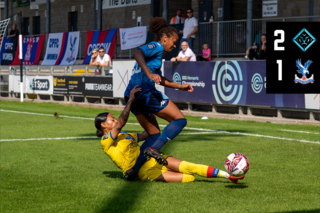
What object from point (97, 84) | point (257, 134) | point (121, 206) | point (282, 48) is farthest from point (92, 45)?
point (121, 206)

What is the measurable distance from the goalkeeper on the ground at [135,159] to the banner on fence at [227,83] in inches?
334

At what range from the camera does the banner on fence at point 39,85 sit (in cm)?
2422

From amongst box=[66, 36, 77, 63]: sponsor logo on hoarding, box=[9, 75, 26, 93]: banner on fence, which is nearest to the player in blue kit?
box=[9, 75, 26, 93]: banner on fence

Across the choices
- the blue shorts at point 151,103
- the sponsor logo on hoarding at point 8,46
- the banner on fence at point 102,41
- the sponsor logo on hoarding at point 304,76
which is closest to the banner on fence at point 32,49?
the sponsor logo on hoarding at point 8,46

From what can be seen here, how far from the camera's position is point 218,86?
53.7ft

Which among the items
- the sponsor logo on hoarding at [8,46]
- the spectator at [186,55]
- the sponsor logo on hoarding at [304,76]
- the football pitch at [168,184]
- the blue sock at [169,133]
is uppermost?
the sponsor logo on hoarding at [8,46]

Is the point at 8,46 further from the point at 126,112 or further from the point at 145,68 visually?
the point at 145,68

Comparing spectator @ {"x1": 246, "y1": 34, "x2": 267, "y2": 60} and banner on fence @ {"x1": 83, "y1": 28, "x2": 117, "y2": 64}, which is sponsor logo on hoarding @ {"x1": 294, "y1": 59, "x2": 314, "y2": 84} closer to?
spectator @ {"x1": 246, "y1": 34, "x2": 267, "y2": 60}

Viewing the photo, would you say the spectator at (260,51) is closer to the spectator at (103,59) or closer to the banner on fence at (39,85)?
the spectator at (103,59)

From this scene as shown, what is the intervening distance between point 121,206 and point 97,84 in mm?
16199

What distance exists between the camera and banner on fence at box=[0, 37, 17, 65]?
3247 cm

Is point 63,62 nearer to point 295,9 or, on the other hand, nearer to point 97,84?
point 97,84

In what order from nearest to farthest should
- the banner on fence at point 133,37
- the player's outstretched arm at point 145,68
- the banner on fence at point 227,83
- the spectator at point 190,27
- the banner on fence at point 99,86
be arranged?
the player's outstretched arm at point 145,68, the banner on fence at point 227,83, the spectator at point 190,27, the banner on fence at point 99,86, the banner on fence at point 133,37

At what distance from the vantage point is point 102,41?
25.1 meters
